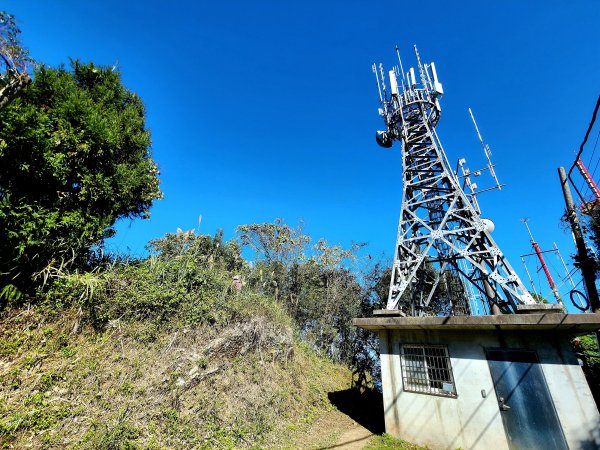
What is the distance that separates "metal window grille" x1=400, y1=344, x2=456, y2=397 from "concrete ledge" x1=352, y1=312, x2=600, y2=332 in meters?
0.59

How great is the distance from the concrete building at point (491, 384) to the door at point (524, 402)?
0.06 feet

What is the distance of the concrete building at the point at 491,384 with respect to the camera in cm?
526

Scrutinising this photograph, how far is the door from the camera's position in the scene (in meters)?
5.29

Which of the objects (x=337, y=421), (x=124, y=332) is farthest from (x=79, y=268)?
(x=337, y=421)

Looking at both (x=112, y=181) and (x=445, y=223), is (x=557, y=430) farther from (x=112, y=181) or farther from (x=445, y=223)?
(x=112, y=181)

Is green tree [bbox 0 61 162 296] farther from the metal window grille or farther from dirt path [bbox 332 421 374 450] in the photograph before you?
Answer: the metal window grille

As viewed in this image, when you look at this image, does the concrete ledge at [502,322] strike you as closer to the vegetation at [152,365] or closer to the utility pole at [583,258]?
the utility pole at [583,258]

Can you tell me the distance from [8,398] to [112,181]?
519cm

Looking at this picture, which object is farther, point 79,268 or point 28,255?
point 79,268

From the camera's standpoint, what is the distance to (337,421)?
834 centimetres

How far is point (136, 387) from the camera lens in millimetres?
5273

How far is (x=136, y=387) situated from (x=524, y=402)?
8.09 metres

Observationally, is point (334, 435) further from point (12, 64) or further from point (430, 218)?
point (12, 64)

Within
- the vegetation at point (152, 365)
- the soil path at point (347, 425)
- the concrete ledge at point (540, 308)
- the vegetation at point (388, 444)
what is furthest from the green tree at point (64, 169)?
the concrete ledge at point (540, 308)
